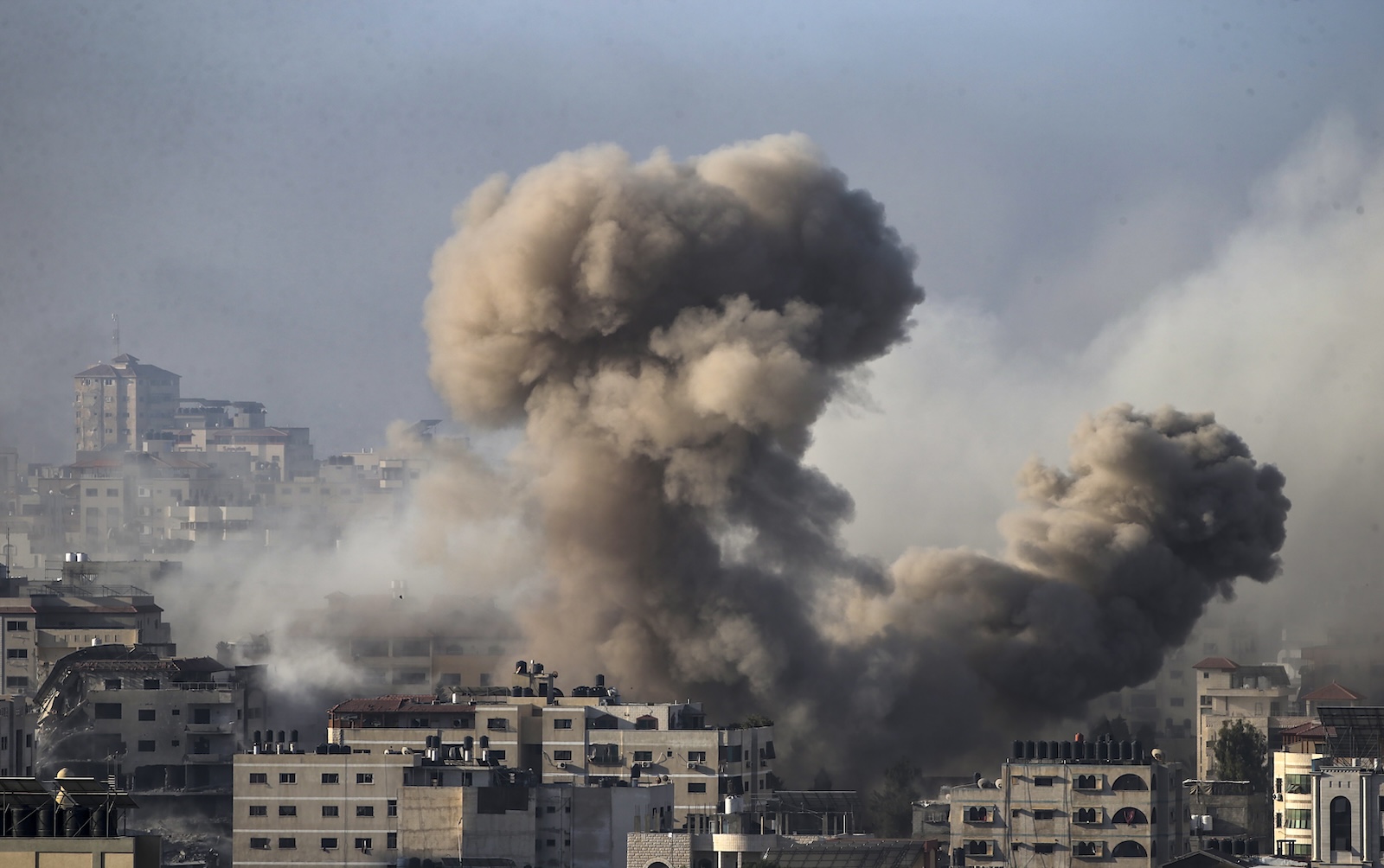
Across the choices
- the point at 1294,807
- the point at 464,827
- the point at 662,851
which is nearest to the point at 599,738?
the point at 464,827

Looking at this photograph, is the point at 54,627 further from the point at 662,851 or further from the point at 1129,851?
the point at 1129,851

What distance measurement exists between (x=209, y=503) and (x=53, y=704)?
75.9 metres

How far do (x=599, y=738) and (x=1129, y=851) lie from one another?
12897 mm

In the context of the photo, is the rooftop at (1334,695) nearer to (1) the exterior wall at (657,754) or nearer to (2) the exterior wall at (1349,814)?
(1) the exterior wall at (657,754)

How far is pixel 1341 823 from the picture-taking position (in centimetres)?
5512

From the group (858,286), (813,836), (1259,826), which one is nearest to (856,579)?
(858,286)

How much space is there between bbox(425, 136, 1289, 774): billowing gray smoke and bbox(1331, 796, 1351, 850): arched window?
47.2 ft

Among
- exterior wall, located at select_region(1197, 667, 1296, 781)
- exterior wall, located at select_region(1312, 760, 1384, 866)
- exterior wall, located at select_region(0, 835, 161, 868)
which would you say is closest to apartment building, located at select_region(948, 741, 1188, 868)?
exterior wall, located at select_region(1312, 760, 1384, 866)

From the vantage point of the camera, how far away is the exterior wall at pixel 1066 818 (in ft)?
183

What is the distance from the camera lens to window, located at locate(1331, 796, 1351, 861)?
180ft

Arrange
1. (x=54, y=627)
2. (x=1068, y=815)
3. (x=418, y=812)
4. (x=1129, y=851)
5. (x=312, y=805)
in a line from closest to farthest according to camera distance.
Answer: (x=1129, y=851) → (x=1068, y=815) → (x=418, y=812) → (x=312, y=805) → (x=54, y=627)

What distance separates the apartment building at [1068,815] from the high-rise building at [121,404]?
361 feet

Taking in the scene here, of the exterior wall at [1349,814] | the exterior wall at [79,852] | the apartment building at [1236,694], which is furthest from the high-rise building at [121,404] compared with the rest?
the exterior wall at [79,852]

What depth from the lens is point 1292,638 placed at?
96750 millimetres
